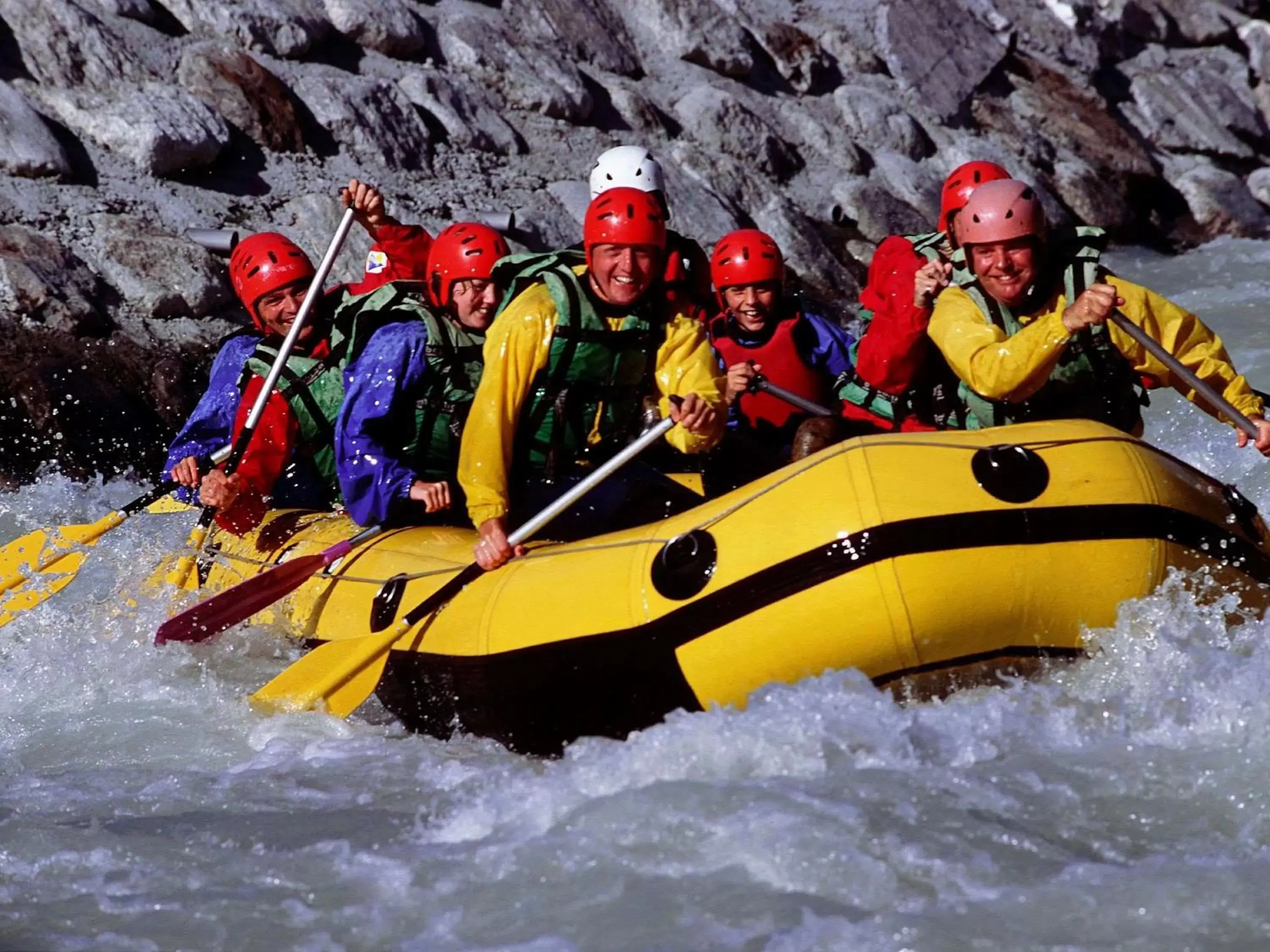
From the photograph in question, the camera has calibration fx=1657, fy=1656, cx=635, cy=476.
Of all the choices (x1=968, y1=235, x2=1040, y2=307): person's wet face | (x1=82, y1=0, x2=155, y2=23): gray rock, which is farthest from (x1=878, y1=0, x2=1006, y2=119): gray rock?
(x1=968, y1=235, x2=1040, y2=307): person's wet face

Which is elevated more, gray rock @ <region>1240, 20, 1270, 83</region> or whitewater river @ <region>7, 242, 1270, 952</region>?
gray rock @ <region>1240, 20, 1270, 83</region>

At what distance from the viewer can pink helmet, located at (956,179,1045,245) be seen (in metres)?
4.15

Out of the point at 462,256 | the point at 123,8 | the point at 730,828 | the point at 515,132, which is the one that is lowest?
the point at 730,828

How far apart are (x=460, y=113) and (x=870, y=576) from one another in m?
6.84

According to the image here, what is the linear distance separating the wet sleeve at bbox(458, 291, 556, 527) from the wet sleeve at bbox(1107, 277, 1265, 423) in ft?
4.99

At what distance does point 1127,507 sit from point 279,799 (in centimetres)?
213

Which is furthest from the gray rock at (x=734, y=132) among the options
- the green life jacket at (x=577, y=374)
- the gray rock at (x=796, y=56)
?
the green life jacket at (x=577, y=374)

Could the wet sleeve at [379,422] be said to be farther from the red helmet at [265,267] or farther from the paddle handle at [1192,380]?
the paddle handle at [1192,380]

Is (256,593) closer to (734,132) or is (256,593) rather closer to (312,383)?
(312,383)

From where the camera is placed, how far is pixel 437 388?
16.1 ft

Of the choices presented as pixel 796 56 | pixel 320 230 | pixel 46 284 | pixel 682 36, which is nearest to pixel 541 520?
pixel 46 284

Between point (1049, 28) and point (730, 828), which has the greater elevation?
point (1049, 28)

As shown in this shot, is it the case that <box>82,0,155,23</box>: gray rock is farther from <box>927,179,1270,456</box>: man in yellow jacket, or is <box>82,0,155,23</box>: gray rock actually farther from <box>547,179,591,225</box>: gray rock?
<box>927,179,1270,456</box>: man in yellow jacket

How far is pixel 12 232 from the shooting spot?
777cm
